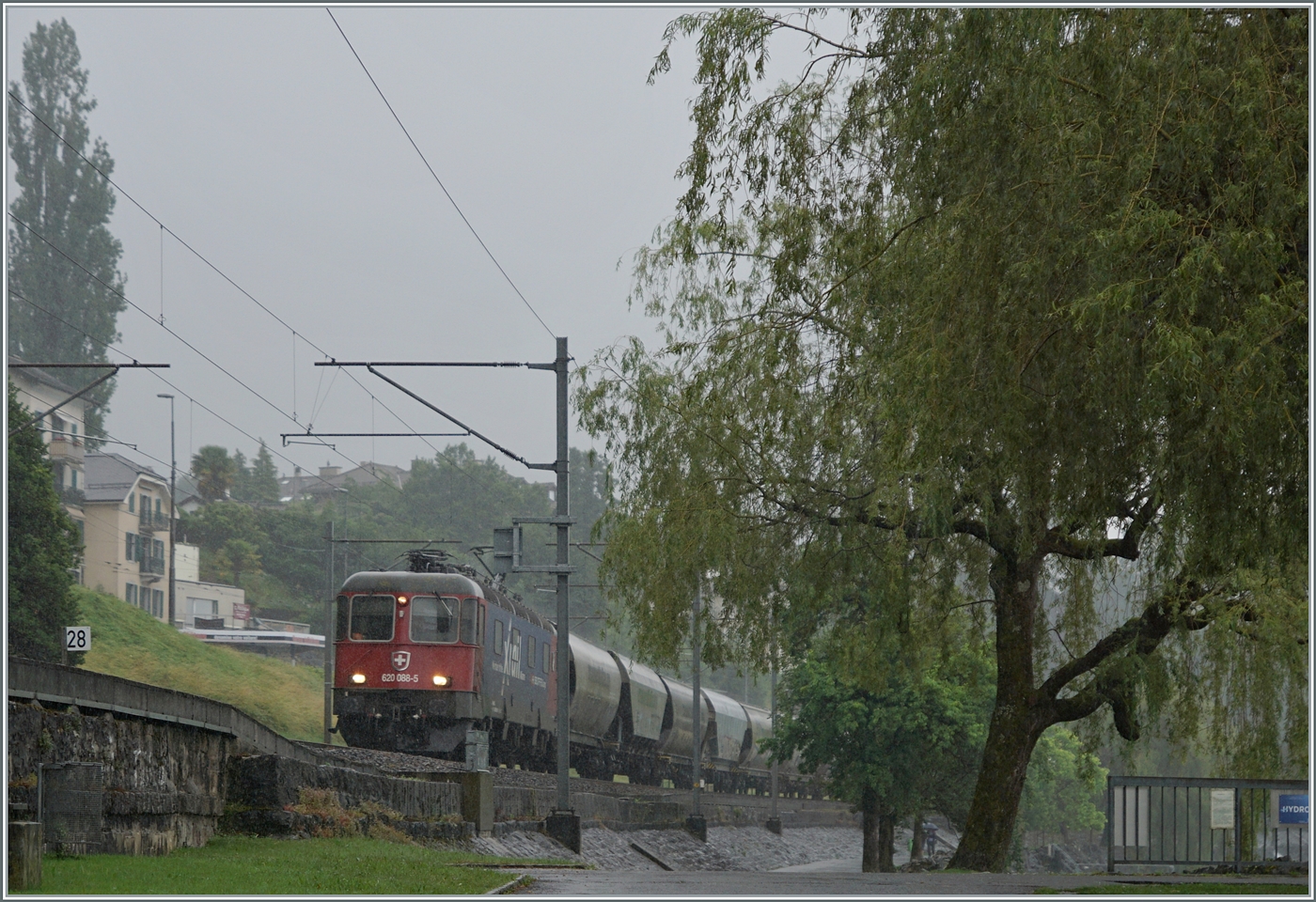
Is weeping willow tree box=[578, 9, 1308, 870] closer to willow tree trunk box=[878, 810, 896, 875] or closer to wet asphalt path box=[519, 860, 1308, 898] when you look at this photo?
wet asphalt path box=[519, 860, 1308, 898]

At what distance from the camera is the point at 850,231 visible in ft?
47.9

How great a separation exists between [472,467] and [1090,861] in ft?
146

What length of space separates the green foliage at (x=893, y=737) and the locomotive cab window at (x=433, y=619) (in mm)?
9869

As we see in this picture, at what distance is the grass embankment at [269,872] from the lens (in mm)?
10719

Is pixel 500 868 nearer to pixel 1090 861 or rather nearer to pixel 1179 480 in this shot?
pixel 1179 480

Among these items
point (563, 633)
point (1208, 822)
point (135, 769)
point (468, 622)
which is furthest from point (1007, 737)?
point (468, 622)

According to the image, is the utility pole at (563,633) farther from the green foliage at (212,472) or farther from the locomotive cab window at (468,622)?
the green foliage at (212,472)

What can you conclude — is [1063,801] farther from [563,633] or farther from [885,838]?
[563,633]

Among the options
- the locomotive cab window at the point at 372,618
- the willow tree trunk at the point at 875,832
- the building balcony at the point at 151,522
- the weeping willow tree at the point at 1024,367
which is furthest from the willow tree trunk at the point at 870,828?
the building balcony at the point at 151,522

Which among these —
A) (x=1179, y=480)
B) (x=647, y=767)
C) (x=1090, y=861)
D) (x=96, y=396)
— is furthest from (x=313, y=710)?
(x=1090, y=861)

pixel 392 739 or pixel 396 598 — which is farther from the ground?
pixel 396 598

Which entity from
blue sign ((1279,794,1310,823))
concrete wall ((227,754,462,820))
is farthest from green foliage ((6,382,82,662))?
blue sign ((1279,794,1310,823))

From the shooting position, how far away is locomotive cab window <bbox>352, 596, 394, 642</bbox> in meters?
27.9

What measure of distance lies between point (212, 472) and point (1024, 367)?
83.8 metres
